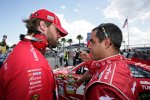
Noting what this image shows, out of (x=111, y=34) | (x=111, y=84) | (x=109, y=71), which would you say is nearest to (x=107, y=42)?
(x=111, y=34)

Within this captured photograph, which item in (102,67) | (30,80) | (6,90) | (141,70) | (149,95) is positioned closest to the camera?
(30,80)

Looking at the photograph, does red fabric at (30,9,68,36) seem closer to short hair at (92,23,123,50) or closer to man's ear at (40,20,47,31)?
man's ear at (40,20,47,31)

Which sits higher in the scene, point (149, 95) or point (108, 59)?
point (108, 59)

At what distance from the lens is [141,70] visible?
6.89m

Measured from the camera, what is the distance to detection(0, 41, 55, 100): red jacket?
1705 millimetres

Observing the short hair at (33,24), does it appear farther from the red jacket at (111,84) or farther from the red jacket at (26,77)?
the red jacket at (111,84)

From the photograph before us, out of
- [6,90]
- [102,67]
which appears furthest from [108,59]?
[6,90]

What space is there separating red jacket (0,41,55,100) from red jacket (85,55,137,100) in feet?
1.14

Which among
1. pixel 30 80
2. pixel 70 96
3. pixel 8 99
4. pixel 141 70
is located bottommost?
pixel 70 96

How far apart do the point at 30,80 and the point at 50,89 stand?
0.24 metres

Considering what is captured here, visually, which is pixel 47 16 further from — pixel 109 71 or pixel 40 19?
pixel 109 71

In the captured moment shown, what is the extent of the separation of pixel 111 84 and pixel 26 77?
644mm

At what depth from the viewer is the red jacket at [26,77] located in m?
1.71

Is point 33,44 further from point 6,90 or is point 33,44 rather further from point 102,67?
point 102,67
